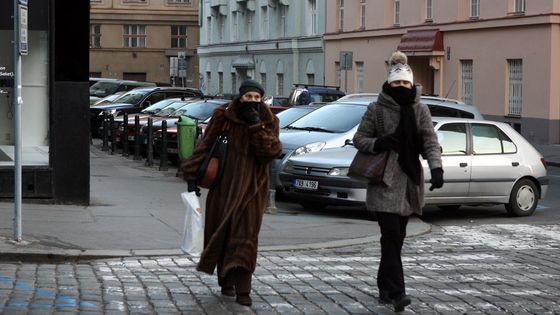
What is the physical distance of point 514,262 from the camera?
10711 millimetres

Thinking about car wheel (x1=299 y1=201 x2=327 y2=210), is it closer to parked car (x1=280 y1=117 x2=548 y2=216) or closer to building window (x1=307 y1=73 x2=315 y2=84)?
parked car (x1=280 y1=117 x2=548 y2=216)

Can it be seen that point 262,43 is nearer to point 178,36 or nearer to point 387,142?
point 178,36

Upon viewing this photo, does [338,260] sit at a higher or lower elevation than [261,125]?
lower

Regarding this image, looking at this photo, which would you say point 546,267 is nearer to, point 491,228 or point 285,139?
point 491,228

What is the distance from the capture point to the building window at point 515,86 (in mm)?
33297

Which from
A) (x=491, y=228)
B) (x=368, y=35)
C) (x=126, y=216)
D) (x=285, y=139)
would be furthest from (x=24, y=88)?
(x=368, y=35)

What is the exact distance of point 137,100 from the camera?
33094 millimetres

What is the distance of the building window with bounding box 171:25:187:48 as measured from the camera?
3039 inches

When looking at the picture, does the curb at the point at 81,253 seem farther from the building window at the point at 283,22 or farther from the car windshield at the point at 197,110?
the building window at the point at 283,22

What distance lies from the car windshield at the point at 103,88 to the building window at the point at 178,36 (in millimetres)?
32930

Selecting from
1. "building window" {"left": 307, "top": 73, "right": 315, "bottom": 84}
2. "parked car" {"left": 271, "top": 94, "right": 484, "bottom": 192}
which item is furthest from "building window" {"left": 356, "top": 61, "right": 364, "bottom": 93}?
"parked car" {"left": 271, "top": 94, "right": 484, "bottom": 192}

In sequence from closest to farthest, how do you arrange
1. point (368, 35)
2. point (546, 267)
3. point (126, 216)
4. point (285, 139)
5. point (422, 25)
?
point (546, 267), point (126, 216), point (285, 139), point (422, 25), point (368, 35)

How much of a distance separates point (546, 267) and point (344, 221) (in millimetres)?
3824

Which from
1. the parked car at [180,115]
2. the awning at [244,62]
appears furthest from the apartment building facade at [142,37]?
the parked car at [180,115]
